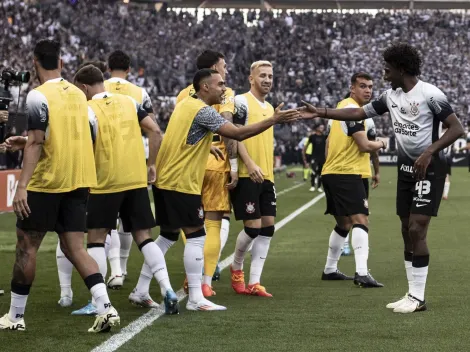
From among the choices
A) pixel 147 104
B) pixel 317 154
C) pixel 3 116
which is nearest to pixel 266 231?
pixel 147 104

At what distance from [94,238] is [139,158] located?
0.76 metres

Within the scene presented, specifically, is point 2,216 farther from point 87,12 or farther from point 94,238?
point 87,12

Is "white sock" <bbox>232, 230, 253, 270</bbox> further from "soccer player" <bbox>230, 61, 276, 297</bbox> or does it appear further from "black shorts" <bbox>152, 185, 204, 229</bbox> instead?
"black shorts" <bbox>152, 185, 204, 229</bbox>

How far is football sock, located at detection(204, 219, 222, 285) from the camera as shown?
948 centimetres

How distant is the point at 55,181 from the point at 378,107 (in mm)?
3011

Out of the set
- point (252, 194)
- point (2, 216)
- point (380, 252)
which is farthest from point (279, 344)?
point (2, 216)

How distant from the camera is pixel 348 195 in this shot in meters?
10.7

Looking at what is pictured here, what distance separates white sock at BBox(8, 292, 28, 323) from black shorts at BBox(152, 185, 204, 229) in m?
1.52

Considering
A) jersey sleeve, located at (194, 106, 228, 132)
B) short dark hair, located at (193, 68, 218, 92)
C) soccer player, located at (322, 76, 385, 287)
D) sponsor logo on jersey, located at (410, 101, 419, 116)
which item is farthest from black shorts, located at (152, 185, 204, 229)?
soccer player, located at (322, 76, 385, 287)

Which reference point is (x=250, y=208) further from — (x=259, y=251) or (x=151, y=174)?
(x=151, y=174)

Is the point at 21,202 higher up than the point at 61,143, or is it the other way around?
the point at 61,143

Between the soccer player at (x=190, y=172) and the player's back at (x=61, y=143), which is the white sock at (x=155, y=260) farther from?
the player's back at (x=61, y=143)

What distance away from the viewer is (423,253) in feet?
→ 27.8

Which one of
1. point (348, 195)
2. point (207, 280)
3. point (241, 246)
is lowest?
point (207, 280)
